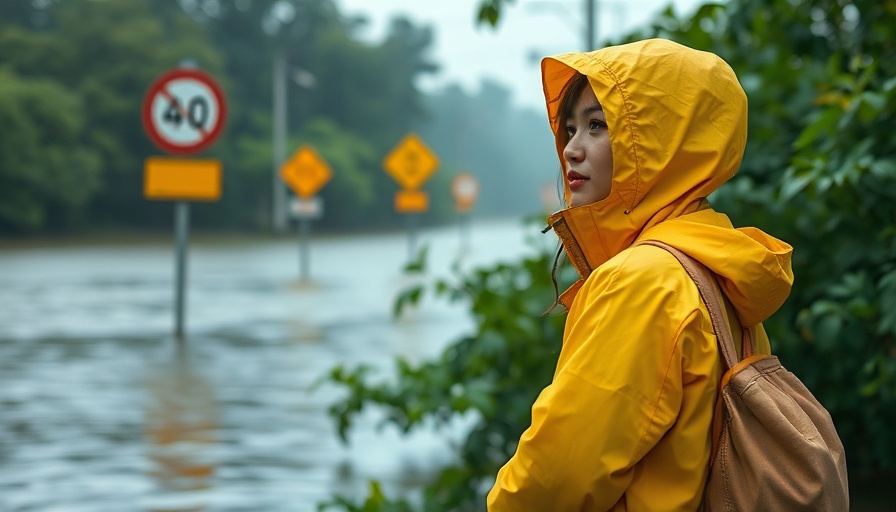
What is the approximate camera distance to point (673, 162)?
2.24 meters

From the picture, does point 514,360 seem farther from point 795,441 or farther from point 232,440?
point 795,441

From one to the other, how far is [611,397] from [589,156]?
18.8 inches

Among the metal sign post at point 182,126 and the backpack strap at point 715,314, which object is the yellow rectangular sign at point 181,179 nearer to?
the metal sign post at point 182,126

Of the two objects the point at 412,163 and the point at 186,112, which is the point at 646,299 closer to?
the point at 186,112

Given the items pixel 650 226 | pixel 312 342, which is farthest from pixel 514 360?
pixel 312 342

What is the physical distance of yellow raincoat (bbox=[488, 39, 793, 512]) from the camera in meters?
2.04

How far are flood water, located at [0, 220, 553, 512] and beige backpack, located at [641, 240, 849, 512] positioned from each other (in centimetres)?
360

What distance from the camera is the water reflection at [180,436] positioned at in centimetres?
594

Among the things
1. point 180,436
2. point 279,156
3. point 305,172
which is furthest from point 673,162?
point 279,156

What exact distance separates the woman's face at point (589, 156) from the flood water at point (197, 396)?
11.0 ft

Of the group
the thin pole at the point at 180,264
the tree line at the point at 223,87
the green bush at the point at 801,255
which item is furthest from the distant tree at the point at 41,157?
the green bush at the point at 801,255

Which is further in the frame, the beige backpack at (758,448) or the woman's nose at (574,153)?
the woman's nose at (574,153)

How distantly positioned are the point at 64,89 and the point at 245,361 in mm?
44219

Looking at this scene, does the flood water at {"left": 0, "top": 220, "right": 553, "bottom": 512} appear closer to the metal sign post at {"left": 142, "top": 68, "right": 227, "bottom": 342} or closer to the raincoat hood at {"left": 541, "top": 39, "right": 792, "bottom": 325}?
the metal sign post at {"left": 142, "top": 68, "right": 227, "bottom": 342}
